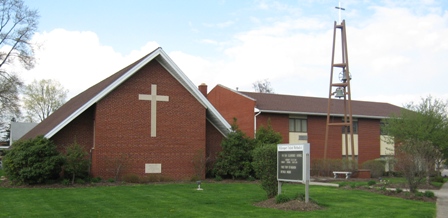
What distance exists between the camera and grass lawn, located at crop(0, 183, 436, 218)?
13219 millimetres

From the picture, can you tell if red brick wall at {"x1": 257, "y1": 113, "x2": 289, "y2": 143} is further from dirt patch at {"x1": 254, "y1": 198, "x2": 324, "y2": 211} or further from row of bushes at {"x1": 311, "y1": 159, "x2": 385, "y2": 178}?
dirt patch at {"x1": 254, "y1": 198, "x2": 324, "y2": 211}

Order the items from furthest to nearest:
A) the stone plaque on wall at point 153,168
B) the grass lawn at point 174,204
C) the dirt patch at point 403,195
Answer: the stone plaque on wall at point 153,168
the dirt patch at point 403,195
the grass lawn at point 174,204

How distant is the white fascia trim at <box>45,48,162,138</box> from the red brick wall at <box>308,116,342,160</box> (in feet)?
64.3

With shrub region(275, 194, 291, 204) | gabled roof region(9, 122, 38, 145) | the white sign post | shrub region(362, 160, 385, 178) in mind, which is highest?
gabled roof region(9, 122, 38, 145)

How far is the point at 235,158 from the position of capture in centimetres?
2609

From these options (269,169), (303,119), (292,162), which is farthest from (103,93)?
(303,119)

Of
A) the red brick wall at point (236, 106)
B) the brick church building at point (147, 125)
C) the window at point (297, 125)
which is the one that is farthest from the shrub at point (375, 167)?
the brick church building at point (147, 125)

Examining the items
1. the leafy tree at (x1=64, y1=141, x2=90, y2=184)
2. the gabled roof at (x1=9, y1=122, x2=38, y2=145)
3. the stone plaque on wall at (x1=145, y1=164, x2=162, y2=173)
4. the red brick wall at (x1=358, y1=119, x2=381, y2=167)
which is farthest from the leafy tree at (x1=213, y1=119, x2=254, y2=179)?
the gabled roof at (x1=9, y1=122, x2=38, y2=145)

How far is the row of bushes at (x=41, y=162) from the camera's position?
828 inches

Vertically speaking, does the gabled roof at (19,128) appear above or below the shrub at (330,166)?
above

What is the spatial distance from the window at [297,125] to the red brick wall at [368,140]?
5.58 m

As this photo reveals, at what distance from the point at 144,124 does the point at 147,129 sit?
0.30 metres

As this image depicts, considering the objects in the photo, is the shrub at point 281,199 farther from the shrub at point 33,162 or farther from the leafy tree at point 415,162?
the shrub at point 33,162

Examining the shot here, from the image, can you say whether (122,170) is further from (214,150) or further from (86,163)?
(214,150)
